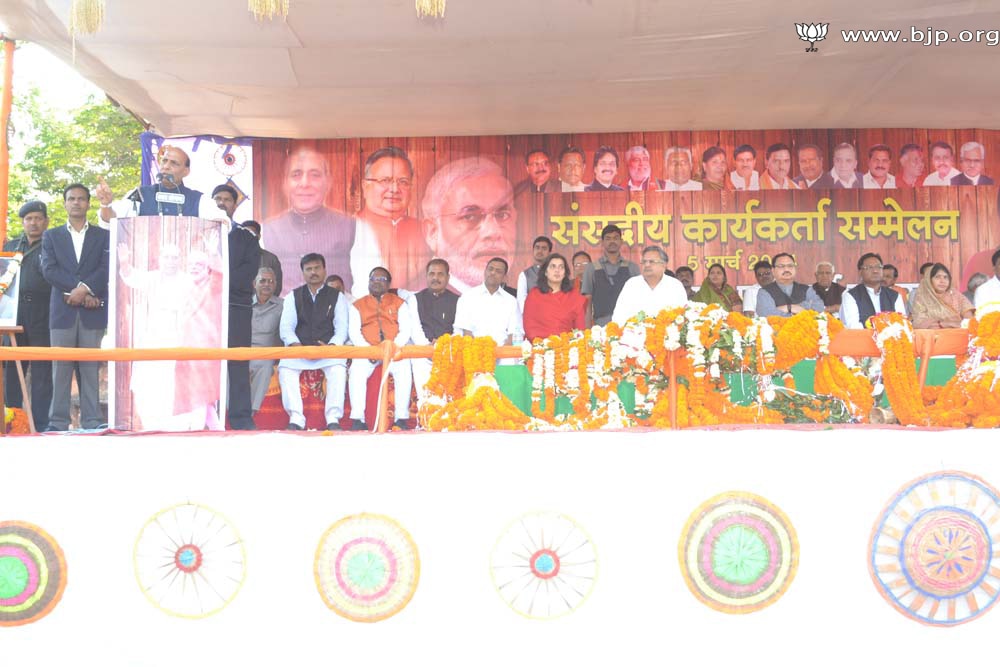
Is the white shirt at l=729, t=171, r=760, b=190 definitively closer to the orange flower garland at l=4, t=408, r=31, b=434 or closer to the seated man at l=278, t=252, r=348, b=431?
the seated man at l=278, t=252, r=348, b=431

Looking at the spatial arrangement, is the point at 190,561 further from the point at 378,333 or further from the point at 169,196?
the point at 378,333

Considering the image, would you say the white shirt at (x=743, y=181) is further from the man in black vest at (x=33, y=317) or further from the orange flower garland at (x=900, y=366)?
the orange flower garland at (x=900, y=366)

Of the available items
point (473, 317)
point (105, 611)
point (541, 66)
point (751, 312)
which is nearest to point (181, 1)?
point (541, 66)

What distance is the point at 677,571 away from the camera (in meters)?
1.94

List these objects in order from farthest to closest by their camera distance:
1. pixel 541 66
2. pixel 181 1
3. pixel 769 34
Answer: pixel 541 66
pixel 769 34
pixel 181 1

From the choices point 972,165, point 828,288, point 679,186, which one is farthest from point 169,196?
point 972,165

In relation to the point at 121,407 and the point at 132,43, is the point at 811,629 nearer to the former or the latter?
the point at 121,407

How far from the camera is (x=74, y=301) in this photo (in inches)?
200

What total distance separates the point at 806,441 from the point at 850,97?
20.2 ft

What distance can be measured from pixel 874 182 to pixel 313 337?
5638mm

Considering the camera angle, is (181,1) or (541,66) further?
(541,66)

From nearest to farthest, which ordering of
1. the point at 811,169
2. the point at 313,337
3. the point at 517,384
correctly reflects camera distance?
the point at 517,384 < the point at 313,337 < the point at 811,169

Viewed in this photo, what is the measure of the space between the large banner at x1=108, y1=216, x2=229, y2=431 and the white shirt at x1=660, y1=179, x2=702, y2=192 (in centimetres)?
571

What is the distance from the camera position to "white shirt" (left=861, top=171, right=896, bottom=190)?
331 inches
